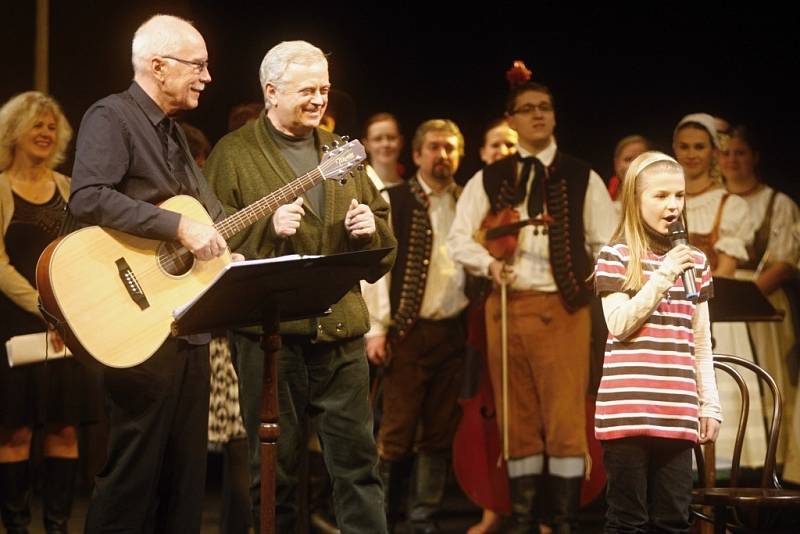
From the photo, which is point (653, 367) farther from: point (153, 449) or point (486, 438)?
point (486, 438)

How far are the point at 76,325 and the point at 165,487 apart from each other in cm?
54

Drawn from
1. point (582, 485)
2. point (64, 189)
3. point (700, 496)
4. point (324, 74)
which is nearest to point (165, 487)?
point (324, 74)

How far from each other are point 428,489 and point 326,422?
6.00 feet

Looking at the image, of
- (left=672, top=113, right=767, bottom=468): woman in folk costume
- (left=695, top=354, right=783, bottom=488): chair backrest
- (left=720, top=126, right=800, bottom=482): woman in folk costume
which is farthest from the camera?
(left=720, top=126, right=800, bottom=482): woman in folk costume

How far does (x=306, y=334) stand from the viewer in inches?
137

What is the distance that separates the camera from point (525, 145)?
5.22m

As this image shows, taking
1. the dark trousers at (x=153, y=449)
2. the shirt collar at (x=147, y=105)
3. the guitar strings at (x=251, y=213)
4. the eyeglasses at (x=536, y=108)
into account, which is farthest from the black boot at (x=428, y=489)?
the shirt collar at (x=147, y=105)

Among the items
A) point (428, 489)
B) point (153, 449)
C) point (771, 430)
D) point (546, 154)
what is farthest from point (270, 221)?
point (428, 489)

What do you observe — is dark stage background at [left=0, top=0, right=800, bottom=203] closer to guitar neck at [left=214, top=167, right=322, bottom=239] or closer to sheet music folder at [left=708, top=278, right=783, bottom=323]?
sheet music folder at [left=708, top=278, right=783, bottom=323]

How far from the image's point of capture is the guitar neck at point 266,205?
10.9ft

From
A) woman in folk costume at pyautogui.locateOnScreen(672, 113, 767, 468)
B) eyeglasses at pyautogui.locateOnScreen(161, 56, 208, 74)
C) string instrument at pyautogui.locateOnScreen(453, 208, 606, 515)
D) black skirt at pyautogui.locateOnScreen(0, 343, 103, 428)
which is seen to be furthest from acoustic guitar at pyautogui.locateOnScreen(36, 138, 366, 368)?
woman in folk costume at pyautogui.locateOnScreen(672, 113, 767, 468)

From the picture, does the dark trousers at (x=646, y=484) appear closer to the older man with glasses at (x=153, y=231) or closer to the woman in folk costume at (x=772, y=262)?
the older man with glasses at (x=153, y=231)

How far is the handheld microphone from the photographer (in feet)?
10.4

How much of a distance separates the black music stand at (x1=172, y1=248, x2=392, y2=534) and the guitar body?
0.22 metres
